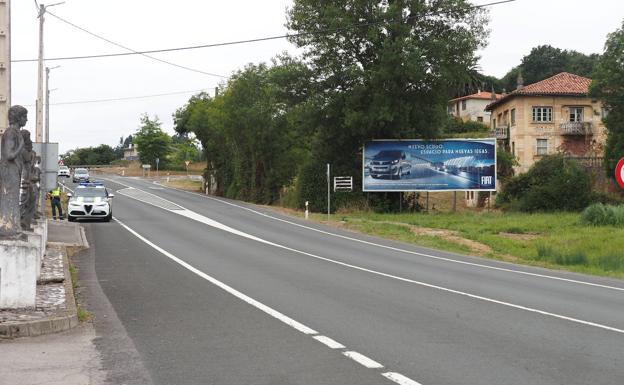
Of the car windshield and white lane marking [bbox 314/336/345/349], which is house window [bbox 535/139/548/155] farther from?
white lane marking [bbox 314/336/345/349]

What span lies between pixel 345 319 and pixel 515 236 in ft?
65.9

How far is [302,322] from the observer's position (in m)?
9.17

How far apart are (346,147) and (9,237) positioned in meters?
32.4

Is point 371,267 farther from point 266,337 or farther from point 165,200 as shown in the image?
point 165,200

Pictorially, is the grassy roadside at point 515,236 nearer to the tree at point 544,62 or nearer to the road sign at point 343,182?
the road sign at point 343,182

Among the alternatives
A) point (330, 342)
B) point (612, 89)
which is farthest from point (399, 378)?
point (612, 89)

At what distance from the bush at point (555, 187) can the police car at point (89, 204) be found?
928 inches

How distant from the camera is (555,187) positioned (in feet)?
131

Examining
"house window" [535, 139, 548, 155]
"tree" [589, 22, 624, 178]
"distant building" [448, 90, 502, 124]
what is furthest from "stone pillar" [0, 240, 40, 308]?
"distant building" [448, 90, 502, 124]

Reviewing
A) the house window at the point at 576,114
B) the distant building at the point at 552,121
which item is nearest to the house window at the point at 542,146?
the distant building at the point at 552,121

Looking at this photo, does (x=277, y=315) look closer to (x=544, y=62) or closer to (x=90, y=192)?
(x=90, y=192)

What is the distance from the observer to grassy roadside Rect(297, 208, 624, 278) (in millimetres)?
20527

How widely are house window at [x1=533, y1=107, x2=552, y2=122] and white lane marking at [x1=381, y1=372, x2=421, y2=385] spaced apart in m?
58.8

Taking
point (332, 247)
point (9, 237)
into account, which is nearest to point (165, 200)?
point (332, 247)
